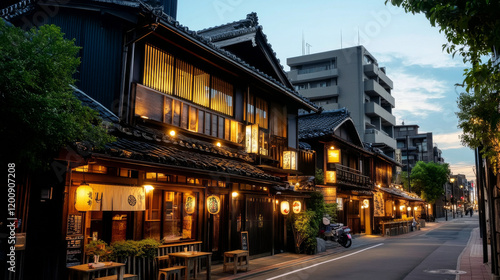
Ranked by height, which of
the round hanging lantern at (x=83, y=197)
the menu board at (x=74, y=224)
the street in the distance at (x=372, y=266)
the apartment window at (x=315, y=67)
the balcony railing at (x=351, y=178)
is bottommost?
the street in the distance at (x=372, y=266)

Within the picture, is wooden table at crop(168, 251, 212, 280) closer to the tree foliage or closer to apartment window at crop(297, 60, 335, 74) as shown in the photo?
the tree foliage

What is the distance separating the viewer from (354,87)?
61969 mm

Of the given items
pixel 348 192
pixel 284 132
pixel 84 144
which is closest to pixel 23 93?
pixel 84 144

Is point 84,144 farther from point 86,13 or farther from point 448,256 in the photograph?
point 448,256

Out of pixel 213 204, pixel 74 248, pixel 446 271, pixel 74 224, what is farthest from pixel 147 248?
pixel 446 271

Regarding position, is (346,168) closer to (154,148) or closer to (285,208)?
(285,208)

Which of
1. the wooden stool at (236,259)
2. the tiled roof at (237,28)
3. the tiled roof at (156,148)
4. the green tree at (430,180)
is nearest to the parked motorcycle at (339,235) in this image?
the tiled roof at (156,148)

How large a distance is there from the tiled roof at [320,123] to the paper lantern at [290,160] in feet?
30.1

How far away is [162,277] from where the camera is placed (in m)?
12.2

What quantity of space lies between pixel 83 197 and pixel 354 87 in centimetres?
5635

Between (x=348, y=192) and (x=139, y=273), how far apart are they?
26728 millimetres

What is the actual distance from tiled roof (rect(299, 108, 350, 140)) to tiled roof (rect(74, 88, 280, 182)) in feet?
48.6

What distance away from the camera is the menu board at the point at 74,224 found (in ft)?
35.5

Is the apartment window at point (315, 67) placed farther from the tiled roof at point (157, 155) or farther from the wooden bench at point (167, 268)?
the wooden bench at point (167, 268)
